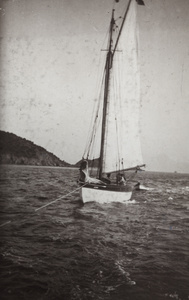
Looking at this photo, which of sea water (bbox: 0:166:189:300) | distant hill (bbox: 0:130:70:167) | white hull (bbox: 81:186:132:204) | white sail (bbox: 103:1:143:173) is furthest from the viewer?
distant hill (bbox: 0:130:70:167)

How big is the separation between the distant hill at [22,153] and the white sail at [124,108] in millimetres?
81929

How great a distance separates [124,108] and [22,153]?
11675 centimetres

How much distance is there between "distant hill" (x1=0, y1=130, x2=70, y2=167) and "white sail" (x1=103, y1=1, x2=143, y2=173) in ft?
269

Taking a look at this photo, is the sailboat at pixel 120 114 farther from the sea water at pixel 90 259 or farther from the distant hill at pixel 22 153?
the distant hill at pixel 22 153

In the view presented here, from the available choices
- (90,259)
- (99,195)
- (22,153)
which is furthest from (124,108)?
(22,153)

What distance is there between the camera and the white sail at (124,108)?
60.9ft

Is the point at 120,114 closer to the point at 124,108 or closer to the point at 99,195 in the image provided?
the point at 124,108

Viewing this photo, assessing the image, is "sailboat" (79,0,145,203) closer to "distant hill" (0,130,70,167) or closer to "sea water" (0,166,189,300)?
"sea water" (0,166,189,300)

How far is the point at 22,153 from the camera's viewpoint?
421 ft

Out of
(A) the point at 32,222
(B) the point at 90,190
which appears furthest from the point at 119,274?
(B) the point at 90,190

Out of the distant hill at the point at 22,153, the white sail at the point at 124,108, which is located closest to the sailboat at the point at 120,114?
the white sail at the point at 124,108

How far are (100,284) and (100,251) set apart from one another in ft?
6.94

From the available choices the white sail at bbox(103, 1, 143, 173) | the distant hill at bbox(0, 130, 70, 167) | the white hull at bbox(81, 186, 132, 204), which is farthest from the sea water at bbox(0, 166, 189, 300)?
the distant hill at bbox(0, 130, 70, 167)

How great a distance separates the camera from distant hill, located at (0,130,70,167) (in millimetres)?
112062
